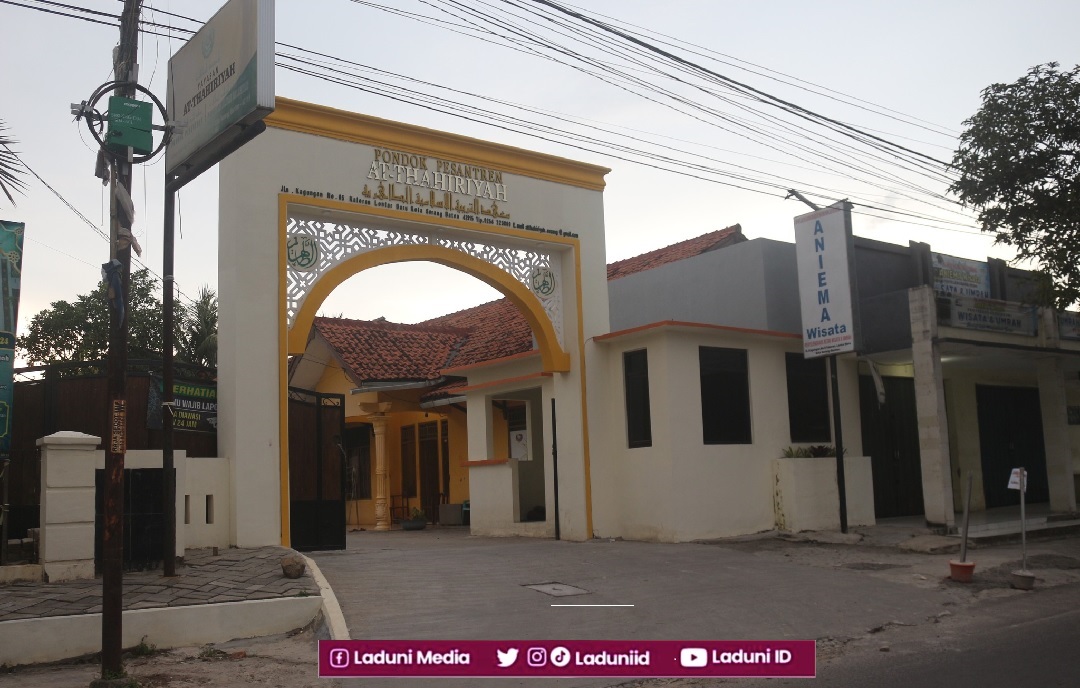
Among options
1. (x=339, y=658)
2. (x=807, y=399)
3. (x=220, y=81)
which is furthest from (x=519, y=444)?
(x=339, y=658)

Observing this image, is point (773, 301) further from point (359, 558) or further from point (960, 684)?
point (960, 684)

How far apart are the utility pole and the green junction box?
0.10 meters

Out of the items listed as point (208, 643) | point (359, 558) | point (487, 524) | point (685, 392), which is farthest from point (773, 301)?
point (208, 643)

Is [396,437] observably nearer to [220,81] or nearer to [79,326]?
[79,326]

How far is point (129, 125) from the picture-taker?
751cm

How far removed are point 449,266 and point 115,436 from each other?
27.9ft

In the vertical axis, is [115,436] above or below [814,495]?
above

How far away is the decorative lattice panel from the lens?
13414mm

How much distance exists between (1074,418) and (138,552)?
2215 centimetres

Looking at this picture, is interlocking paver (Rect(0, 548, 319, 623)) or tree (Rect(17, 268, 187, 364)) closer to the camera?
interlocking paver (Rect(0, 548, 319, 623))

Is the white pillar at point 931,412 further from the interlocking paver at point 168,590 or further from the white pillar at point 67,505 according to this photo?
the white pillar at point 67,505

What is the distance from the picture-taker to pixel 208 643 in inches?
330

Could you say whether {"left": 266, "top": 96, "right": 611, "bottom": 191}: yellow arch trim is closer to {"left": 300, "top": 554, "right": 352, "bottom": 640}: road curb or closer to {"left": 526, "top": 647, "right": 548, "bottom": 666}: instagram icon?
{"left": 300, "top": 554, "right": 352, "bottom": 640}: road curb

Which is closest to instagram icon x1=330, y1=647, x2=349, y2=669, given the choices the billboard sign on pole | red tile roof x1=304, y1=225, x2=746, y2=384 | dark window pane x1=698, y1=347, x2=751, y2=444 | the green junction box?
the green junction box
